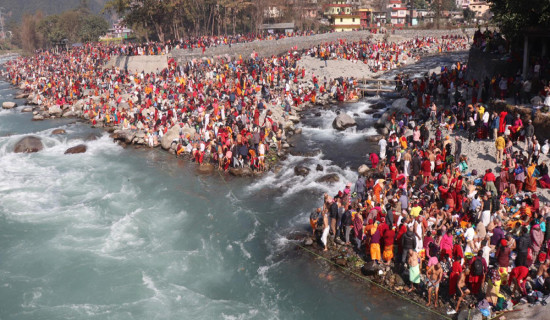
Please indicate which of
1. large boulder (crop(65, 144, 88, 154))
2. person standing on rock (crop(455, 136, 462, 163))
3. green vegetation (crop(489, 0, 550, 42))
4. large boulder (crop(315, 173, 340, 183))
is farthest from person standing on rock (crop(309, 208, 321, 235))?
large boulder (crop(65, 144, 88, 154))

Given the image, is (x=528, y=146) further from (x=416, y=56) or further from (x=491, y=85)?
(x=416, y=56)

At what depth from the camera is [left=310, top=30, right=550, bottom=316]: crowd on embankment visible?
11.9m

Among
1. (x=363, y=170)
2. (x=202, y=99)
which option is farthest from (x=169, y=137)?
(x=363, y=170)

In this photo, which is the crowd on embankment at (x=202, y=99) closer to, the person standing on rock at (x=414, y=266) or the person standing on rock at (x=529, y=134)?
the person standing on rock at (x=414, y=266)

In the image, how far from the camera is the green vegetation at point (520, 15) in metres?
20.4

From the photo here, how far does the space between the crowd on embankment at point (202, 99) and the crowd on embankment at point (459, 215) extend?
25.7ft

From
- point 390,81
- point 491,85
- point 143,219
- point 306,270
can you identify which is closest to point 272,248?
point 306,270

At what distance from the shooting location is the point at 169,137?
27.6 metres

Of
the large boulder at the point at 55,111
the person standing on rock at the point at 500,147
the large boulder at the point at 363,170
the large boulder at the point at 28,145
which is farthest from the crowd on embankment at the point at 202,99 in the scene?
the person standing on rock at the point at 500,147

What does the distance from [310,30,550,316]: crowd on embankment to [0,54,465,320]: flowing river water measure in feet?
3.89

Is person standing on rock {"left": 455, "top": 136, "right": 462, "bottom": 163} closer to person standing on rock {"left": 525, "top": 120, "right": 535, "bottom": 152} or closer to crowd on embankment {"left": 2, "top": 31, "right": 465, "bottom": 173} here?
person standing on rock {"left": 525, "top": 120, "right": 535, "bottom": 152}

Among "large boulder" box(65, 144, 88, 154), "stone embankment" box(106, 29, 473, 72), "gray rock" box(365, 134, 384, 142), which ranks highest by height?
"stone embankment" box(106, 29, 473, 72)

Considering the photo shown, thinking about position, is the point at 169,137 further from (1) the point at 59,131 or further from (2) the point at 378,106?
(2) the point at 378,106

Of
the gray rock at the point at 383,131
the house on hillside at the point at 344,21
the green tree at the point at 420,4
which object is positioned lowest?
the gray rock at the point at 383,131
